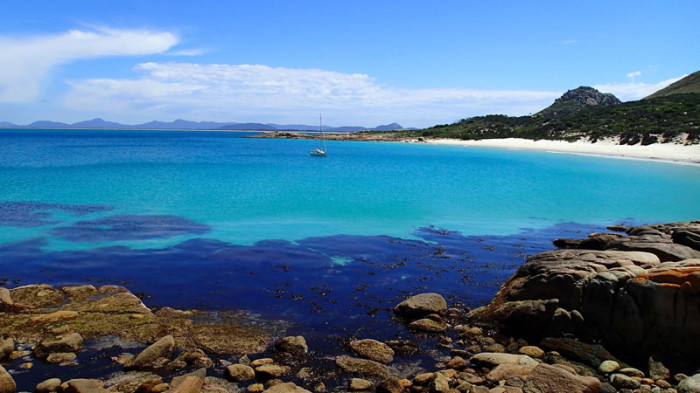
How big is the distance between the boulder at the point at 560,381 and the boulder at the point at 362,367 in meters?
2.71

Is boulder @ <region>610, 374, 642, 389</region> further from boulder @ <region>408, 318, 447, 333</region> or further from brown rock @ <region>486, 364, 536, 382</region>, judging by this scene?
boulder @ <region>408, 318, 447, 333</region>

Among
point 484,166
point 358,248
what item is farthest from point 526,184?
point 358,248

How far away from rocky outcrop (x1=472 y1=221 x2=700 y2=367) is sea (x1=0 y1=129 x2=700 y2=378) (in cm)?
163

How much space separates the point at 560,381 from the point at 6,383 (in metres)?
9.47

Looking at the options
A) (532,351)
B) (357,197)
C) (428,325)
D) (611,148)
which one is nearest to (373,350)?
(428,325)

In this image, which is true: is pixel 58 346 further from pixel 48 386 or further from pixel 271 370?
pixel 271 370

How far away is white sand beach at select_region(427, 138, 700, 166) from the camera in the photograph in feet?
180

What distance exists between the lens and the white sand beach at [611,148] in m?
55.0

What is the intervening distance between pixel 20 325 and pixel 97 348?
2.33 metres

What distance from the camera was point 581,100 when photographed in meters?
147

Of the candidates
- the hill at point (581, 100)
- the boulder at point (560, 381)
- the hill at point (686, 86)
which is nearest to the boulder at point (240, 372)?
the boulder at point (560, 381)

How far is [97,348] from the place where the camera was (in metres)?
9.52

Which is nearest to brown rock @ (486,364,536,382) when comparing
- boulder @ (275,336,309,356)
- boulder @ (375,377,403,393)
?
boulder @ (375,377,403,393)

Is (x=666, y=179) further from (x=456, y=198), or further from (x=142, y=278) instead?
(x=142, y=278)
